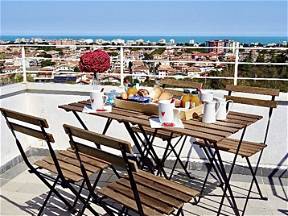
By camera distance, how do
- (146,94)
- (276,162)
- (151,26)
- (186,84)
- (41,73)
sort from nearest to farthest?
(146,94) → (186,84) → (276,162) → (41,73) → (151,26)

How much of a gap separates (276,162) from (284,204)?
2.36 feet

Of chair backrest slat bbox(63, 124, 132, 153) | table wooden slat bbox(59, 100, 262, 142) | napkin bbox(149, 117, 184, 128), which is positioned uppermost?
chair backrest slat bbox(63, 124, 132, 153)

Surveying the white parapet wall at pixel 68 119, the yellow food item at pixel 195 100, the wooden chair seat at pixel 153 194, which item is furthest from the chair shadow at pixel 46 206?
the yellow food item at pixel 195 100

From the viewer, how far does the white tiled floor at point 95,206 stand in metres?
3.09

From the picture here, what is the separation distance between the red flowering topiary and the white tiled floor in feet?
3.75

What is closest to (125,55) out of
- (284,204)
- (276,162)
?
(276,162)

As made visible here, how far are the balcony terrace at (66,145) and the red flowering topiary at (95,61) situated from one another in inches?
12.4

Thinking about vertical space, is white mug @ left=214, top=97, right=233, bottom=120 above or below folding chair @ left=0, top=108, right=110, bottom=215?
above

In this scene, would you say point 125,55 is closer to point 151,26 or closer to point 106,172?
point 106,172

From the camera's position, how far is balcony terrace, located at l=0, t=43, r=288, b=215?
3201mm

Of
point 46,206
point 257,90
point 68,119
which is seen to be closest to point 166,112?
point 257,90

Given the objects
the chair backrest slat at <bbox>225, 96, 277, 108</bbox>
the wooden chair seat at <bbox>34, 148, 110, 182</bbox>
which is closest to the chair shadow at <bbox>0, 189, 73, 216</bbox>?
the wooden chair seat at <bbox>34, 148, 110, 182</bbox>

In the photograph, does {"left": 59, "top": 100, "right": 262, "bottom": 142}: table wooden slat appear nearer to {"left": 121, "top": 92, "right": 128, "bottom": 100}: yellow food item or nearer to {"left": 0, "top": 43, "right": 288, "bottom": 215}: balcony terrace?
{"left": 121, "top": 92, "right": 128, "bottom": 100}: yellow food item

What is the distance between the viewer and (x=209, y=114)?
249cm
